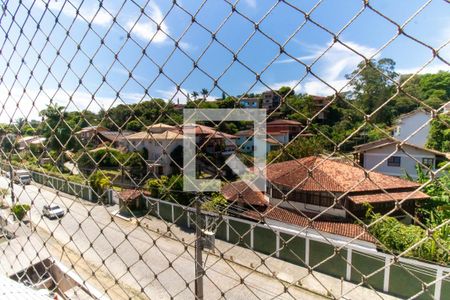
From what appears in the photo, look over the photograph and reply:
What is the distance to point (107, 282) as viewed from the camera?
5184 mm

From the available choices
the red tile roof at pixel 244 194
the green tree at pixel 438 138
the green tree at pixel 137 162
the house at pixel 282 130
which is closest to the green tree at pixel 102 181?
the green tree at pixel 137 162

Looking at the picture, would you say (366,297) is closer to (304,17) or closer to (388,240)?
(388,240)

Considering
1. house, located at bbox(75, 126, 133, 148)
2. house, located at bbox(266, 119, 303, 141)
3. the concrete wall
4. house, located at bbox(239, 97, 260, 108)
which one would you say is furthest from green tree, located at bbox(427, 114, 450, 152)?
house, located at bbox(75, 126, 133, 148)

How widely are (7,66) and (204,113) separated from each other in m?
1.00

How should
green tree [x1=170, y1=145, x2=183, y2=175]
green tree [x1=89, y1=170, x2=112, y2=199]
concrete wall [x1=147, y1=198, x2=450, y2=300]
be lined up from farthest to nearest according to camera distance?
concrete wall [x1=147, y1=198, x2=450, y2=300]
green tree [x1=89, y1=170, x2=112, y2=199]
green tree [x1=170, y1=145, x2=183, y2=175]

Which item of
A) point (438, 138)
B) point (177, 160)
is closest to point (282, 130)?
point (177, 160)

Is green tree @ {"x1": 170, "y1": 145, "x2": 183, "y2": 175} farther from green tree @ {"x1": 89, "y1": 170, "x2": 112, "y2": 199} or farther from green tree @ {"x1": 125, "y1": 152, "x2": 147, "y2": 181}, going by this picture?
green tree @ {"x1": 89, "y1": 170, "x2": 112, "y2": 199}

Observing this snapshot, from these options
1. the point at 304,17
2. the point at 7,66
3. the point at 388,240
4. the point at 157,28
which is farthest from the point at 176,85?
the point at 388,240

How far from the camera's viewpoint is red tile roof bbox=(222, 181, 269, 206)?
0.76m

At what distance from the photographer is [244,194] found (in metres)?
1.79

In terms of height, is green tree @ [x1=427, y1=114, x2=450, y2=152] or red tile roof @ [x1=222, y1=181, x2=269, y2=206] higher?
green tree @ [x1=427, y1=114, x2=450, y2=152]

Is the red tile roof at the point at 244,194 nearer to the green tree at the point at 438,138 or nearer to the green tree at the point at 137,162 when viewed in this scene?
the green tree at the point at 137,162

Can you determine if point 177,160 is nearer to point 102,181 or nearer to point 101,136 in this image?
point 101,136

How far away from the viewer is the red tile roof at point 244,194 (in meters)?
0.76
